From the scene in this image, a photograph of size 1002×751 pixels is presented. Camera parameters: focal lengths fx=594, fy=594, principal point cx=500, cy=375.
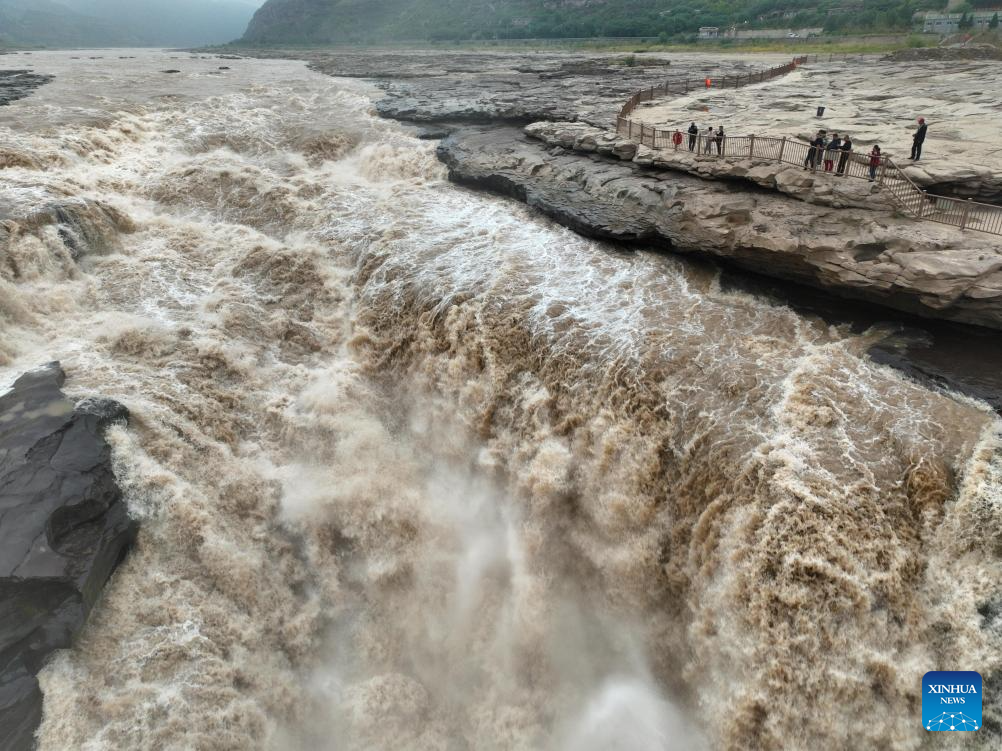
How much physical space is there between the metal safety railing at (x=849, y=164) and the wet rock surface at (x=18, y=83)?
88.8 ft

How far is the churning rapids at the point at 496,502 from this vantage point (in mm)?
7859

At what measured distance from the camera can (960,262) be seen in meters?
10.7

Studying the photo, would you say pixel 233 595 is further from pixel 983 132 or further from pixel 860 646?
pixel 983 132

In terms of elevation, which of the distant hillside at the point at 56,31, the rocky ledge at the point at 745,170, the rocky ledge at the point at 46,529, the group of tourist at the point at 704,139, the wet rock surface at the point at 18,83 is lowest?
the rocky ledge at the point at 46,529

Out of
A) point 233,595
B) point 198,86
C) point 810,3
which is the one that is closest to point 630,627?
point 233,595

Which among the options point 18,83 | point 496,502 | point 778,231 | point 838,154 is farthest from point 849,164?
point 18,83

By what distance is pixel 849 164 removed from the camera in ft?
47.1

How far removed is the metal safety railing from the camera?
38.3ft

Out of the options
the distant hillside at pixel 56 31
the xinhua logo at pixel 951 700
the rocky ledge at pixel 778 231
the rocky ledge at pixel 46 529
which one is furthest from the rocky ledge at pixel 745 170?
the distant hillside at pixel 56 31

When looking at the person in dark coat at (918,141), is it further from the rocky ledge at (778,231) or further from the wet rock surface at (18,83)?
the wet rock surface at (18,83)

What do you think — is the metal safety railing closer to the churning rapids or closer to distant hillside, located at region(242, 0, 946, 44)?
the churning rapids

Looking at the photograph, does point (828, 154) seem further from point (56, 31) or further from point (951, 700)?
point (56, 31)

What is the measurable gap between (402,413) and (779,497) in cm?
770

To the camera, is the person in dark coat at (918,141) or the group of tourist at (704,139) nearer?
the person in dark coat at (918,141)
